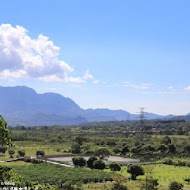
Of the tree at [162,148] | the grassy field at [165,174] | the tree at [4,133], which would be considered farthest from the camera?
the tree at [162,148]

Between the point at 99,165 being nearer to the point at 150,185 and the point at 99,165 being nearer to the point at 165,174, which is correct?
the point at 165,174

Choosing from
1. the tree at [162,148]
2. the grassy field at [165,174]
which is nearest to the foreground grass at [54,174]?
A: the grassy field at [165,174]

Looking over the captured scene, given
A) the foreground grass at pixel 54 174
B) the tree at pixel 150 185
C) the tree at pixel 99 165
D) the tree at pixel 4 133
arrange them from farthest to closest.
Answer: the tree at pixel 99 165 < the foreground grass at pixel 54 174 < the tree at pixel 150 185 < the tree at pixel 4 133

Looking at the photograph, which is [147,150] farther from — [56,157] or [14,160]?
[14,160]

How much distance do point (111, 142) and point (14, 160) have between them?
3611cm

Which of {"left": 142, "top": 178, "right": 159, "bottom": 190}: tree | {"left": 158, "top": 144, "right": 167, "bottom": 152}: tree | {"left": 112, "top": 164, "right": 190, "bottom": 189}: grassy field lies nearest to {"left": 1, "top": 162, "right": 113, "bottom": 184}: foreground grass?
{"left": 112, "top": 164, "right": 190, "bottom": 189}: grassy field

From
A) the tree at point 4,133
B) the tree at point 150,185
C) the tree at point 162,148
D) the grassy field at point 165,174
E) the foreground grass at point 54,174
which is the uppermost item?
the tree at point 4,133

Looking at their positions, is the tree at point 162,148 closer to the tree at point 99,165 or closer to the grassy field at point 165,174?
the grassy field at point 165,174

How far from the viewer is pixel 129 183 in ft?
143

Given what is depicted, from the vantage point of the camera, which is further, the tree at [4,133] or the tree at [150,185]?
the tree at [150,185]

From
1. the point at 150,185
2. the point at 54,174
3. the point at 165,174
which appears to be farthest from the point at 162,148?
the point at 150,185

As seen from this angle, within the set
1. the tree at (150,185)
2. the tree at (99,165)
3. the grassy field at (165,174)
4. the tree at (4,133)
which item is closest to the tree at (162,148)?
the grassy field at (165,174)

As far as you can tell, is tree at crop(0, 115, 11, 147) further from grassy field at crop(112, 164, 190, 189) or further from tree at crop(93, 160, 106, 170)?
tree at crop(93, 160, 106, 170)

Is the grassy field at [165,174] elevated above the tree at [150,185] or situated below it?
below
